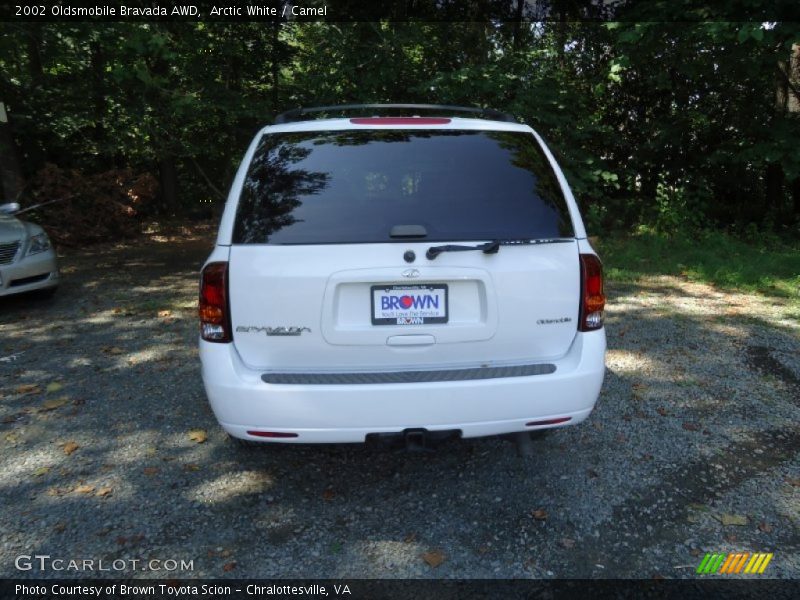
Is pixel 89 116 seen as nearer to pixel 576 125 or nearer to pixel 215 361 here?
pixel 576 125

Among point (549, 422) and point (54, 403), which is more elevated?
point (549, 422)

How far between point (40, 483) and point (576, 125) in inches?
378

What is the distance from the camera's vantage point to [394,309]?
104 inches

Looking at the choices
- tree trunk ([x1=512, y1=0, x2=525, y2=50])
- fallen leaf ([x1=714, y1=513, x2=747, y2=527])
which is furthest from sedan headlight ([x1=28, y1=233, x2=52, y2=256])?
tree trunk ([x1=512, y1=0, x2=525, y2=50])

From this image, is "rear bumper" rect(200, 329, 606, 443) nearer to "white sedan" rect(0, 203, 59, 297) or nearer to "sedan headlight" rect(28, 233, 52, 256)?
"white sedan" rect(0, 203, 59, 297)

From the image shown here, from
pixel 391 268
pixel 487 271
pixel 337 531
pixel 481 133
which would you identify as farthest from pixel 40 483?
pixel 481 133

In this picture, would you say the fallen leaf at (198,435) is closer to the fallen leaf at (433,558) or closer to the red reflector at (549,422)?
the fallen leaf at (433,558)

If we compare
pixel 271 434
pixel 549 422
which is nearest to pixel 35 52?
pixel 271 434

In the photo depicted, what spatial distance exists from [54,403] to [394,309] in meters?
3.03

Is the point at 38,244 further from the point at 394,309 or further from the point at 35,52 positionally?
the point at 394,309

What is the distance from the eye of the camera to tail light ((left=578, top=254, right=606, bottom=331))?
9.08 ft

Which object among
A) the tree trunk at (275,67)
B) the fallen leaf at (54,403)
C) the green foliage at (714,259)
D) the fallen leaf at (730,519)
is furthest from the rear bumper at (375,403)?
the tree trunk at (275,67)

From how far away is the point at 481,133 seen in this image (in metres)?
3.06

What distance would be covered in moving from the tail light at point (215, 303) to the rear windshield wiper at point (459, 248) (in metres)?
0.91
